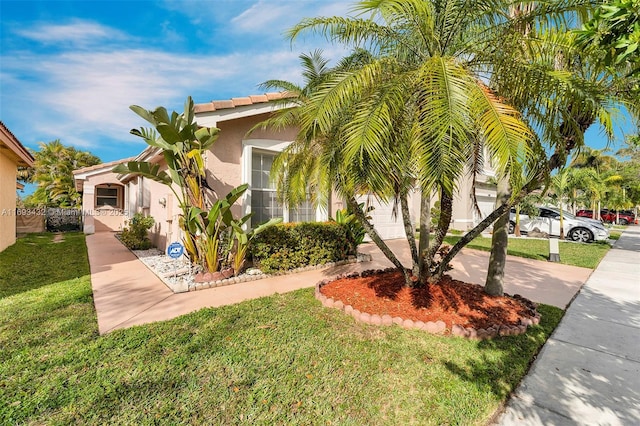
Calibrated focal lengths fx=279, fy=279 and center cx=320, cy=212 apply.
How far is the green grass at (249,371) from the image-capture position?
2.56m

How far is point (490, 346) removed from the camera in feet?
12.6

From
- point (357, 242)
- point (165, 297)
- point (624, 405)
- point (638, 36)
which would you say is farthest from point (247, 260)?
point (638, 36)

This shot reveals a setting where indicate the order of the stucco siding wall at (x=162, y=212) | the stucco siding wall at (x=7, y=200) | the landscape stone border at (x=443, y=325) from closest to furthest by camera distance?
the landscape stone border at (x=443, y=325) → the stucco siding wall at (x=162, y=212) → the stucco siding wall at (x=7, y=200)

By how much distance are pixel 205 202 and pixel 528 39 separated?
687cm

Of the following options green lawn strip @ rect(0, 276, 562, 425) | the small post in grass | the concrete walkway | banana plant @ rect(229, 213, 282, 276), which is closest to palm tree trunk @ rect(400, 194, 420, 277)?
green lawn strip @ rect(0, 276, 562, 425)

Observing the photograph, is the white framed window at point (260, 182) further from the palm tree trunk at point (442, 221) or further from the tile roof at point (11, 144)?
the tile roof at point (11, 144)

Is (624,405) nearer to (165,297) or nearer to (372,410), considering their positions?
(372,410)

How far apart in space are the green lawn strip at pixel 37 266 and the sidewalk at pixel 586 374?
29.1 ft

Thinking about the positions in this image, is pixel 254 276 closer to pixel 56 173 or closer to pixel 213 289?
pixel 213 289

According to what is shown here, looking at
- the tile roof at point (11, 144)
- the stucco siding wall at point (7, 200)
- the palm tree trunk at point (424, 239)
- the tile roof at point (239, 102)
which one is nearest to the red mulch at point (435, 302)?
the palm tree trunk at point (424, 239)

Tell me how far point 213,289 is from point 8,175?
10.4 metres

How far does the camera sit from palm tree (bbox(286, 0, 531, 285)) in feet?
10.2

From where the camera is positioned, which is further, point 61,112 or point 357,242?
point 61,112

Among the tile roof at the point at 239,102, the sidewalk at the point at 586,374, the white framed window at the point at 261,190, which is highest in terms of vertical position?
the tile roof at the point at 239,102
